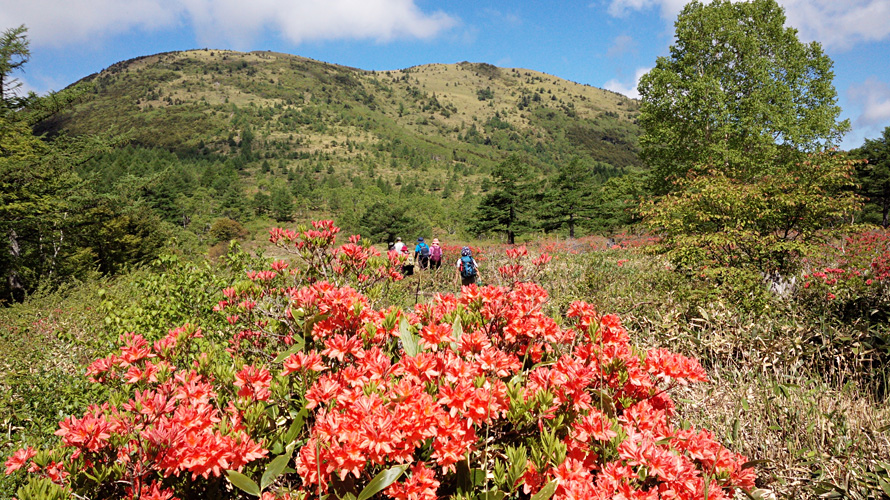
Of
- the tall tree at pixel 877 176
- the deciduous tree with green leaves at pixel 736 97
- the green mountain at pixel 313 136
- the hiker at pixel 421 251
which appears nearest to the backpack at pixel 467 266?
the hiker at pixel 421 251

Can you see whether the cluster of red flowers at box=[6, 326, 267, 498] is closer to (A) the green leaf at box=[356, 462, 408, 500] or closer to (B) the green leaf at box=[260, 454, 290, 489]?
(B) the green leaf at box=[260, 454, 290, 489]

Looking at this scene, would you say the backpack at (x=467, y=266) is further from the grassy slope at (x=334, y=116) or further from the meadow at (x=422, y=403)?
the grassy slope at (x=334, y=116)

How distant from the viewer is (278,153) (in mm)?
99125

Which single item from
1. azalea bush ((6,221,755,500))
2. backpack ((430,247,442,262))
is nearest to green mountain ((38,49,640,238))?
backpack ((430,247,442,262))

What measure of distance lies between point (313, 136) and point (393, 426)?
12179 centimetres

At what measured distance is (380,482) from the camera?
1.13 metres

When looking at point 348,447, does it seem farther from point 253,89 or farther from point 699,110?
point 253,89

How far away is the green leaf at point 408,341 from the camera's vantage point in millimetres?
1712

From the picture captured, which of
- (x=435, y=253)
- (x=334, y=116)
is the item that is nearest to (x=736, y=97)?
(x=435, y=253)

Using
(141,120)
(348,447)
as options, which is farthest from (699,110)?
(141,120)

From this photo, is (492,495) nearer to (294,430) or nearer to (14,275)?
(294,430)

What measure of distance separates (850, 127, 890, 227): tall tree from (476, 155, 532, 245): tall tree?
24.2 m

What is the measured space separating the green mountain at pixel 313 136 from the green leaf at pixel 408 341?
64.1 ft

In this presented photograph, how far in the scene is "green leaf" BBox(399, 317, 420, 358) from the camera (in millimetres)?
1712
